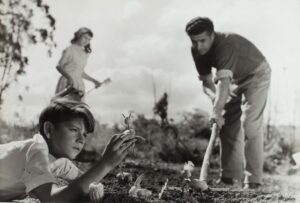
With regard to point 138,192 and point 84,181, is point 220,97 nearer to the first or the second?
point 138,192

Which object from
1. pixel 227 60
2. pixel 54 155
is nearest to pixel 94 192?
pixel 54 155

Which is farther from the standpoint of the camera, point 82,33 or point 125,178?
point 82,33

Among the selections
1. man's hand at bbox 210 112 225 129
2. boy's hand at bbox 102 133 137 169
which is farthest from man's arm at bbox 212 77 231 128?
boy's hand at bbox 102 133 137 169

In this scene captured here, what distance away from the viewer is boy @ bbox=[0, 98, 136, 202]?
2.06 meters

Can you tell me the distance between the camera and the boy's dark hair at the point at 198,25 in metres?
3.52

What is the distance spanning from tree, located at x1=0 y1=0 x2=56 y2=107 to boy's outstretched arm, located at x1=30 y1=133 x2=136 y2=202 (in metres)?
1.89

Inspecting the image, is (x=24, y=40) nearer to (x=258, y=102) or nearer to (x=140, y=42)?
(x=140, y=42)

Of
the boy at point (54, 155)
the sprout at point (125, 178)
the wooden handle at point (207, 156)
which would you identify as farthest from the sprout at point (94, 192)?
the wooden handle at point (207, 156)

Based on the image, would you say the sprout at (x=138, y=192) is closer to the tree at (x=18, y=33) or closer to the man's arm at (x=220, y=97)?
the man's arm at (x=220, y=97)

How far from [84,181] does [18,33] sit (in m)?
2.24

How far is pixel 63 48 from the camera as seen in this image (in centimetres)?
380

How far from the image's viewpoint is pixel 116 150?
2129 mm

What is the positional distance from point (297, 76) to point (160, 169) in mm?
1371

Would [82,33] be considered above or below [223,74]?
above
